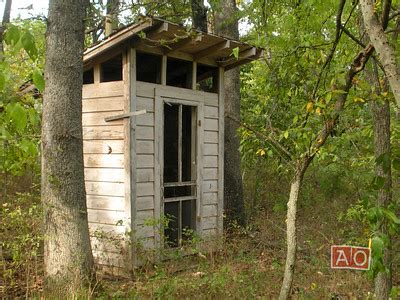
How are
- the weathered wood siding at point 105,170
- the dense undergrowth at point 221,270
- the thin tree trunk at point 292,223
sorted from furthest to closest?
the weathered wood siding at point 105,170, the dense undergrowth at point 221,270, the thin tree trunk at point 292,223

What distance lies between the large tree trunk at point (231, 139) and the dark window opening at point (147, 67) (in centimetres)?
193

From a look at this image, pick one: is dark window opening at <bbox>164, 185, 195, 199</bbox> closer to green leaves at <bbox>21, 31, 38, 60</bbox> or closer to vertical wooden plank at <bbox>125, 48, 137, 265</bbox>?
vertical wooden plank at <bbox>125, 48, 137, 265</bbox>

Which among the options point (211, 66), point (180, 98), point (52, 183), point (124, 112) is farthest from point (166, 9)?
point (52, 183)

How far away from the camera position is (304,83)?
147 inches

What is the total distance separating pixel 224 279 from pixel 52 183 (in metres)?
2.22

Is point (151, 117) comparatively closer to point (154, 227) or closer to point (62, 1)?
point (154, 227)

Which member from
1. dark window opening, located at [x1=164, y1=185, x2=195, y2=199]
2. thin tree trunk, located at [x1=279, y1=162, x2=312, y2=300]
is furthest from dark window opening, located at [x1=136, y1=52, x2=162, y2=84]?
thin tree trunk, located at [x1=279, y1=162, x2=312, y2=300]

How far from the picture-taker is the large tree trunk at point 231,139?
8.81 metres

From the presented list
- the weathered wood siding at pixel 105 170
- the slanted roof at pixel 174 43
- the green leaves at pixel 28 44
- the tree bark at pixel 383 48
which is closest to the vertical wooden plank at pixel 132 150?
the weathered wood siding at pixel 105 170

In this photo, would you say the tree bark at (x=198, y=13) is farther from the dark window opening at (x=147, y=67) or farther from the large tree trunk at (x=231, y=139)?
the dark window opening at (x=147, y=67)

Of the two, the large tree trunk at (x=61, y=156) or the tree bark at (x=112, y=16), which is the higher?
the tree bark at (x=112, y=16)

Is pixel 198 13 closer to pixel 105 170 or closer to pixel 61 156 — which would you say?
pixel 105 170

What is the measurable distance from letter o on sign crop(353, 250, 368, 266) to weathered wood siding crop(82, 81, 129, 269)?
4.40 m

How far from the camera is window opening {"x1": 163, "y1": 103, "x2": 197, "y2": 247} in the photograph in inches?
276
